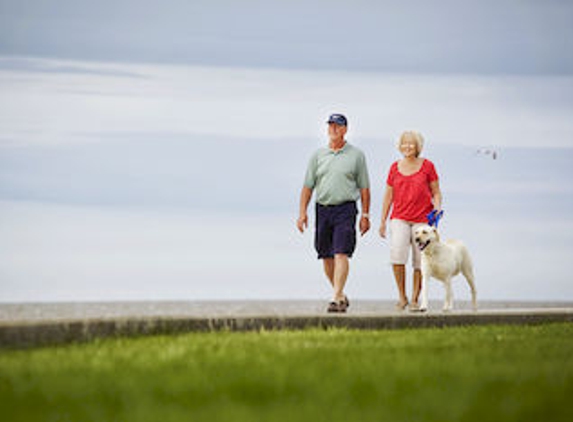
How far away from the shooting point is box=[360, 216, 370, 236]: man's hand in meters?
14.5

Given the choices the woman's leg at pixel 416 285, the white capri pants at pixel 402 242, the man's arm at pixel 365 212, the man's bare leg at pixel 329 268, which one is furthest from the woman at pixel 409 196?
the man's bare leg at pixel 329 268

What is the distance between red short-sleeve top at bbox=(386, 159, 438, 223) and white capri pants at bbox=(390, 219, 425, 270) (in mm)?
94

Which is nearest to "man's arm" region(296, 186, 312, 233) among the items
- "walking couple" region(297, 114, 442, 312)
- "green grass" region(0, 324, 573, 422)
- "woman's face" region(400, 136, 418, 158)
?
"walking couple" region(297, 114, 442, 312)

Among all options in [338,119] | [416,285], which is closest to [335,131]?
[338,119]

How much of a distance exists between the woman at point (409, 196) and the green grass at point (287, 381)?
5.15 m

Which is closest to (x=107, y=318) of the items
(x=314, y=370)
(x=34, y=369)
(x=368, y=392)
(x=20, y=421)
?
(x=34, y=369)

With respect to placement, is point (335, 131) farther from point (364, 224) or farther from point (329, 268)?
point (329, 268)

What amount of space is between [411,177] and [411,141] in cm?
47

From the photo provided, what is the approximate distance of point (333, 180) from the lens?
14.4m

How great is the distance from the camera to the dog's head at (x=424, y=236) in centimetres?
1445

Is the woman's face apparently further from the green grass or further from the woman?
the green grass

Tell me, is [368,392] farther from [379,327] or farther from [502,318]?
[502,318]

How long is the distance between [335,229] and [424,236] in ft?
3.79

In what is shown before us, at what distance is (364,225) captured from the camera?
47.6 feet
